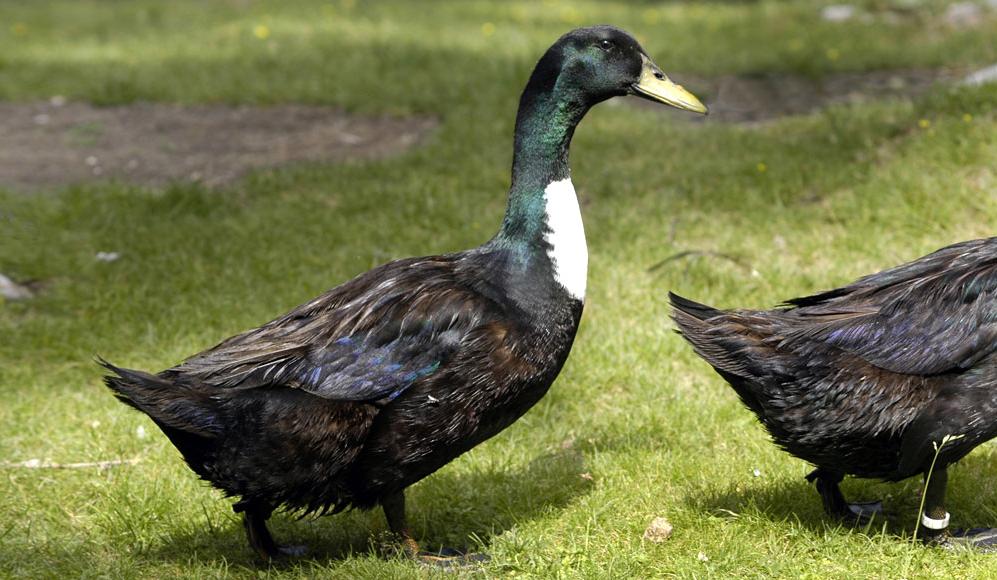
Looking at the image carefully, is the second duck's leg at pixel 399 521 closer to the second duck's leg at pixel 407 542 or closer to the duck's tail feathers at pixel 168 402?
the second duck's leg at pixel 407 542

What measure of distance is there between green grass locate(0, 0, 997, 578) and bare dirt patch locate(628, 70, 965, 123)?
0.21 metres

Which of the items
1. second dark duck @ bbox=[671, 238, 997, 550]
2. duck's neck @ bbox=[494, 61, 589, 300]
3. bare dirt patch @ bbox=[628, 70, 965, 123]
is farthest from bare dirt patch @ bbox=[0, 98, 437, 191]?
second dark duck @ bbox=[671, 238, 997, 550]

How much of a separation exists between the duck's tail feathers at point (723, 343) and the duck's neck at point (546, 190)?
1.36ft

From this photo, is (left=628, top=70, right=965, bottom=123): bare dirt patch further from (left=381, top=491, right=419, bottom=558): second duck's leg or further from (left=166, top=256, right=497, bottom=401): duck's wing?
(left=381, top=491, right=419, bottom=558): second duck's leg

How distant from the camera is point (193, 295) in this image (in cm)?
627

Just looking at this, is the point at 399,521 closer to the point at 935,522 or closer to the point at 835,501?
the point at 835,501

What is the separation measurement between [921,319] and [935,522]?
2.31ft

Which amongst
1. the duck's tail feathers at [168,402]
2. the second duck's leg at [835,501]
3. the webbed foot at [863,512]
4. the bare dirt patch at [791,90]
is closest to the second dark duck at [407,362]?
the duck's tail feathers at [168,402]

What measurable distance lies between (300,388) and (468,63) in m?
6.01

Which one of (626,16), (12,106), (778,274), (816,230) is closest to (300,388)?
(778,274)

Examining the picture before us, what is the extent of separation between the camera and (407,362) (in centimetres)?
396

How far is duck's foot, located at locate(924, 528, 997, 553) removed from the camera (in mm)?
4016

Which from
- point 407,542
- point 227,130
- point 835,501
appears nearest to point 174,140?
point 227,130

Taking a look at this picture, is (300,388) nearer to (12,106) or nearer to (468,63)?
(468,63)
